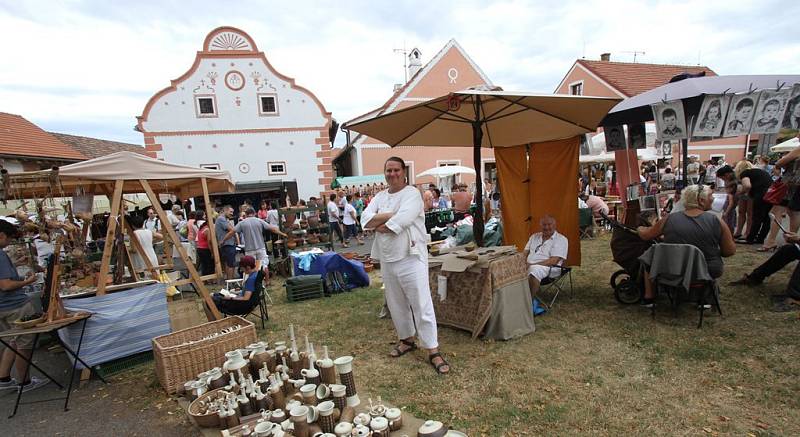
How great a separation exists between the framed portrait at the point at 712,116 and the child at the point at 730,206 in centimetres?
355

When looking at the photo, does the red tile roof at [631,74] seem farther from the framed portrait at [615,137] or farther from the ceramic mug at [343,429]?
the ceramic mug at [343,429]

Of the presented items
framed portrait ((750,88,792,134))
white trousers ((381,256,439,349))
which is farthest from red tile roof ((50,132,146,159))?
framed portrait ((750,88,792,134))

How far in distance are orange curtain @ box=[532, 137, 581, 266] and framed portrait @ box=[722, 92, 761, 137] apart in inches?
64.8

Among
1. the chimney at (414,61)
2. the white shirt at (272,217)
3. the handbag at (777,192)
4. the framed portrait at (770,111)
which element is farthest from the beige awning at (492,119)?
the chimney at (414,61)

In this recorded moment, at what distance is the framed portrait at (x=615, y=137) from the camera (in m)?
5.94

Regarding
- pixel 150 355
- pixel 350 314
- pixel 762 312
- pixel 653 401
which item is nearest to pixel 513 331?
pixel 653 401

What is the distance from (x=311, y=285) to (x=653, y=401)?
196 inches

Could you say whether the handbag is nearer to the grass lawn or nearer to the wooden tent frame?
the grass lawn

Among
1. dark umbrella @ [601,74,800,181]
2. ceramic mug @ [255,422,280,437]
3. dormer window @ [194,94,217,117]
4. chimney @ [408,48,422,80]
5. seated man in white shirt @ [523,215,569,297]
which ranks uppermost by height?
chimney @ [408,48,422,80]

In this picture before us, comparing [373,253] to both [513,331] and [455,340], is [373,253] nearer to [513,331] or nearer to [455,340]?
[455,340]

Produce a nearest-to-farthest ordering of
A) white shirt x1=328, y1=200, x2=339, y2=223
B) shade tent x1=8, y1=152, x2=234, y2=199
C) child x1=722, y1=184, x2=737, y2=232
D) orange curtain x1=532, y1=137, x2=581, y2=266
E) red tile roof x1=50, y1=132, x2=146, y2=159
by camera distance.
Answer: shade tent x1=8, y1=152, x2=234, y2=199
orange curtain x1=532, y1=137, x2=581, y2=266
child x1=722, y1=184, x2=737, y2=232
white shirt x1=328, y1=200, x2=339, y2=223
red tile roof x1=50, y1=132, x2=146, y2=159

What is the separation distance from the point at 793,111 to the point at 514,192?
3.25 meters

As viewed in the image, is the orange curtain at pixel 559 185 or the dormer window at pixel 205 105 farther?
the dormer window at pixel 205 105

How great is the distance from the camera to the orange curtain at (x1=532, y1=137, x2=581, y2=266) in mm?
5250
